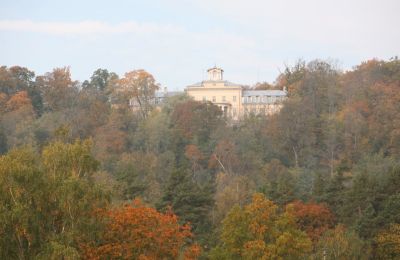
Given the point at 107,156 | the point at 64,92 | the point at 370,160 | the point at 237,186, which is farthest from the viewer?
the point at 64,92

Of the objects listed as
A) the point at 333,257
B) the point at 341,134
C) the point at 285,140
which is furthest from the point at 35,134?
the point at 333,257

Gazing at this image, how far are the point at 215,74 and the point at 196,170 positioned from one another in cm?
2350

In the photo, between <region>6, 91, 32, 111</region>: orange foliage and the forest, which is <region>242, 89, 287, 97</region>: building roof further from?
<region>6, 91, 32, 111</region>: orange foliage

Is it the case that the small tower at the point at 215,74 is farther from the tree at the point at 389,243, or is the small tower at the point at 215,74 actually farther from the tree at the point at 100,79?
the tree at the point at 389,243

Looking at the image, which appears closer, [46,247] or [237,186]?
[46,247]

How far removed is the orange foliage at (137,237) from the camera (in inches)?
989

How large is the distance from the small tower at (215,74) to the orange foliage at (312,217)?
43810 mm

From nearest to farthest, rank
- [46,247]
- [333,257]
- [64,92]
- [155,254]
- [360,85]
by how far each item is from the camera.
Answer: [46,247]
[155,254]
[333,257]
[360,85]
[64,92]

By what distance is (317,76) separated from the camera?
72250 millimetres

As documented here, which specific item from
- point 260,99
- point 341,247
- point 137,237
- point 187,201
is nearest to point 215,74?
point 260,99

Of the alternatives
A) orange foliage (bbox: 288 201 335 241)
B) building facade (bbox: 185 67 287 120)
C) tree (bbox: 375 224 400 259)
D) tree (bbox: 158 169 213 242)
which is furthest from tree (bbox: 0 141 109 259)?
building facade (bbox: 185 67 287 120)

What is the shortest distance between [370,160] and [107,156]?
20.5 m

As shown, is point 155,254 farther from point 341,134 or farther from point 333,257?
point 341,134

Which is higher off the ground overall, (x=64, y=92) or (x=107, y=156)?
(x=64, y=92)
